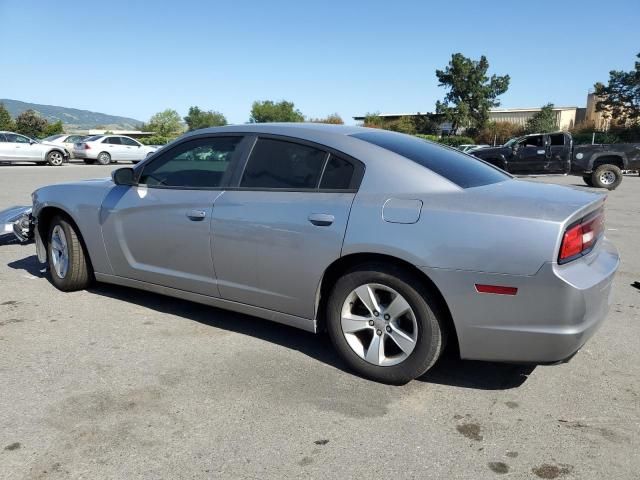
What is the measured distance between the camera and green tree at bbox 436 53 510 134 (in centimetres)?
6662

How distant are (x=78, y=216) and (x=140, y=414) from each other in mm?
2345

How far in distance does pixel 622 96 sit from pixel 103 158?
53.1m

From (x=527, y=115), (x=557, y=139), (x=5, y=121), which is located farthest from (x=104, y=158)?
(x=527, y=115)

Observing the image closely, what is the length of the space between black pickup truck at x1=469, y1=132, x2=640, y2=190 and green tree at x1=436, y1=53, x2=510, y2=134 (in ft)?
163

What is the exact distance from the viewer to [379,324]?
3.28 meters

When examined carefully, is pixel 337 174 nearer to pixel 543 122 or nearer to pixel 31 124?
pixel 31 124

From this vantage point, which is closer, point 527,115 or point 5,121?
point 5,121

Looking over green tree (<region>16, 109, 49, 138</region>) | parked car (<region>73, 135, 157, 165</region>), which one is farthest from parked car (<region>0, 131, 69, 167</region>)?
green tree (<region>16, 109, 49, 138</region>)

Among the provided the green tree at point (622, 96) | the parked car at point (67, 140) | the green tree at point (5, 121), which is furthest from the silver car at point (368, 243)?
the green tree at point (622, 96)

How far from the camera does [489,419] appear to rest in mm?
2938

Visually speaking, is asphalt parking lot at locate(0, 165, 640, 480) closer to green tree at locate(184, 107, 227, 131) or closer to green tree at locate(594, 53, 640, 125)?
green tree at locate(594, 53, 640, 125)

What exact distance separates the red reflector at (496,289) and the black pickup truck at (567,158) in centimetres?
1596

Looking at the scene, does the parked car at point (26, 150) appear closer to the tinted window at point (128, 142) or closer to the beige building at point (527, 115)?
the tinted window at point (128, 142)

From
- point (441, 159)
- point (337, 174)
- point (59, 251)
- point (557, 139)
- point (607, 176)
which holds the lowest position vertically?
point (59, 251)
